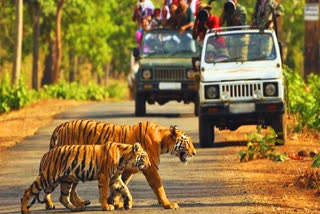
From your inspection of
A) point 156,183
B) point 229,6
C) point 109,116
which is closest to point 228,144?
point 229,6

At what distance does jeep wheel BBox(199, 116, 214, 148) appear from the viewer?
2161cm

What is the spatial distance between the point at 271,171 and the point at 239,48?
4875mm

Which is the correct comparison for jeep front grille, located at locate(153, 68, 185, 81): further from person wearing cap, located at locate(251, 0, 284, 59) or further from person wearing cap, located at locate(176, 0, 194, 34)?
person wearing cap, located at locate(251, 0, 284, 59)

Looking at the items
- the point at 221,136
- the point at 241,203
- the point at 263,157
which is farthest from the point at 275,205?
the point at 221,136

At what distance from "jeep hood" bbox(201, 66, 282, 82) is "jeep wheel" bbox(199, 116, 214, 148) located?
0.73 meters

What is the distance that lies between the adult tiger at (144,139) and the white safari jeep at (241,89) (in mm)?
7206

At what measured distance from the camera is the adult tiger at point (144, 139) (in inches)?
537

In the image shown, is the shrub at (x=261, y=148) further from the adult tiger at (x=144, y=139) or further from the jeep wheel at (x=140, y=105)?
the jeep wheel at (x=140, y=105)

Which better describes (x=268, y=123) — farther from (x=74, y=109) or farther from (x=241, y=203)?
(x=74, y=109)

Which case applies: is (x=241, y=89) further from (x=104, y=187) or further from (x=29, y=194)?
(x=29, y=194)

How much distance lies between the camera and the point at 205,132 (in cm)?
2164

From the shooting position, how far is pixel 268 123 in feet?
72.4

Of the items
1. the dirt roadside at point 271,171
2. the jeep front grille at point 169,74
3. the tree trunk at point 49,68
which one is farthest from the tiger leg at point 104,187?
the tree trunk at point 49,68

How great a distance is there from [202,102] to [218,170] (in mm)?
3555
